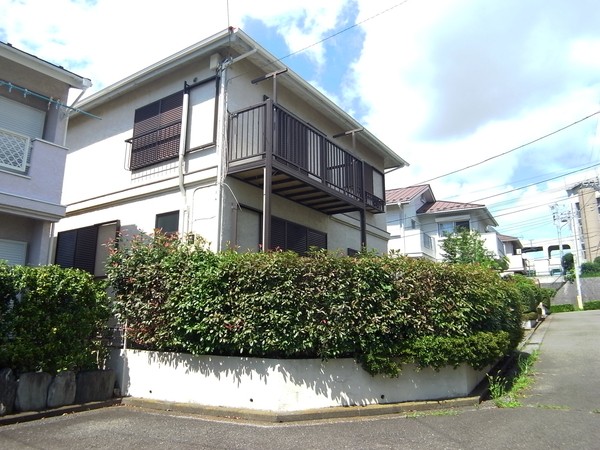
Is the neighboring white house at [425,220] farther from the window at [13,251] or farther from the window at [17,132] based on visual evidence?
the window at [13,251]

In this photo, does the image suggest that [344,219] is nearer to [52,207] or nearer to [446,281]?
[446,281]

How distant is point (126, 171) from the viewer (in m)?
10.6

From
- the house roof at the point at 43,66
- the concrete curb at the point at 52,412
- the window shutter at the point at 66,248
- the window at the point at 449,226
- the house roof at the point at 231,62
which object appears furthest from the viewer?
the window at the point at 449,226

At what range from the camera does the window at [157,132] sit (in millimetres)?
9781

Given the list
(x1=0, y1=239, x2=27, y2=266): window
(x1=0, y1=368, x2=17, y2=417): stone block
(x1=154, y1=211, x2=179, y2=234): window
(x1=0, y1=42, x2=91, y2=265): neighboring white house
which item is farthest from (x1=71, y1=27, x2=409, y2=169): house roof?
(x1=0, y1=368, x2=17, y2=417): stone block

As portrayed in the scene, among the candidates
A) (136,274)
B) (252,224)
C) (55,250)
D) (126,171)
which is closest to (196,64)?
(126,171)

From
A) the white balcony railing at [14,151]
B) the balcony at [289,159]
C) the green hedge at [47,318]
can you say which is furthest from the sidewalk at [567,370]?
the white balcony railing at [14,151]

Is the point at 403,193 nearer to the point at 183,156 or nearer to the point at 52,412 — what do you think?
the point at 183,156

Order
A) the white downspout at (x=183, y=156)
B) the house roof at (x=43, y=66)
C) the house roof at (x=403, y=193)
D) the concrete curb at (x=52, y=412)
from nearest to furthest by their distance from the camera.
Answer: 1. the concrete curb at (x=52, y=412)
2. the house roof at (x=43, y=66)
3. the white downspout at (x=183, y=156)
4. the house roof at (x=403, y=193)

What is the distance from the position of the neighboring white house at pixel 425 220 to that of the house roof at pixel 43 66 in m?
16.8

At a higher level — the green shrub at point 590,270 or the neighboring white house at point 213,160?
the green shrub at point 590,270

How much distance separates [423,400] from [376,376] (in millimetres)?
853

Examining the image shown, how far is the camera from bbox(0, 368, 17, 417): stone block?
5.50 meters

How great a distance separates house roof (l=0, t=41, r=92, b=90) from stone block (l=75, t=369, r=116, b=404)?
606cm
